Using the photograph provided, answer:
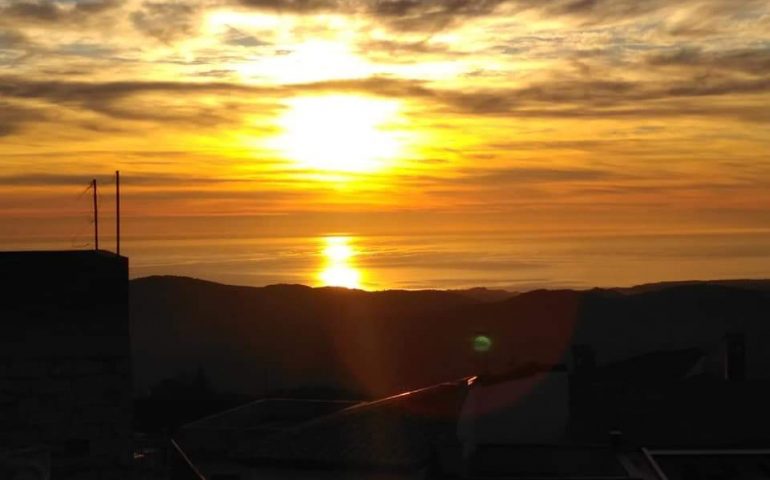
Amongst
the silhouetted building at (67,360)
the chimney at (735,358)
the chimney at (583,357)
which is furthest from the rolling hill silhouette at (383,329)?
the silhouetted building at (67,360)

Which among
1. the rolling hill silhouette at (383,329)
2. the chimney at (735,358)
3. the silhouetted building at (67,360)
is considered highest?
the silhouetted building at (67,360)

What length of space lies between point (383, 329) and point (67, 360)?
73.7m

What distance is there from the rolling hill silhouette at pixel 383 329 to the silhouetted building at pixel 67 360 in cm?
4338

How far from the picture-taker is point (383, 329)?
84.9 m

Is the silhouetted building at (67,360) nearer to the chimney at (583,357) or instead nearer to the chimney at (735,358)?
the chimney at (735,358)

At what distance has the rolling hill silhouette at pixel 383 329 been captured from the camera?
220 ft

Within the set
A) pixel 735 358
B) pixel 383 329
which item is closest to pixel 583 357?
pixel 735 358

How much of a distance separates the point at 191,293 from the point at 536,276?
71.2 meters

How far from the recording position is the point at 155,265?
570 feet

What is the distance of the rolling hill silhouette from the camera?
67.1 meters

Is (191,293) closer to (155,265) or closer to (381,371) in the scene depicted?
(381,371)

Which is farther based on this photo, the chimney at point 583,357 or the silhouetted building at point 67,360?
the chimney at point 583,357

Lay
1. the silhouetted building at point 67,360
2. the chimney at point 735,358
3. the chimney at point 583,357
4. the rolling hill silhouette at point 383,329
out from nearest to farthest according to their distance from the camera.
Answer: the silhouetted building at point 67,360, the chimney at point 735,358, the chimney at point 583,357, the rolling hill silhouette at point 383,329

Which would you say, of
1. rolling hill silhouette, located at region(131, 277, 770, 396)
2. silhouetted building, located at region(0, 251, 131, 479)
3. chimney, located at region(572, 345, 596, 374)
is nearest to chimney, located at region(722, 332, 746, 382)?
chimney, located at region(572, 345, 596, 374)
